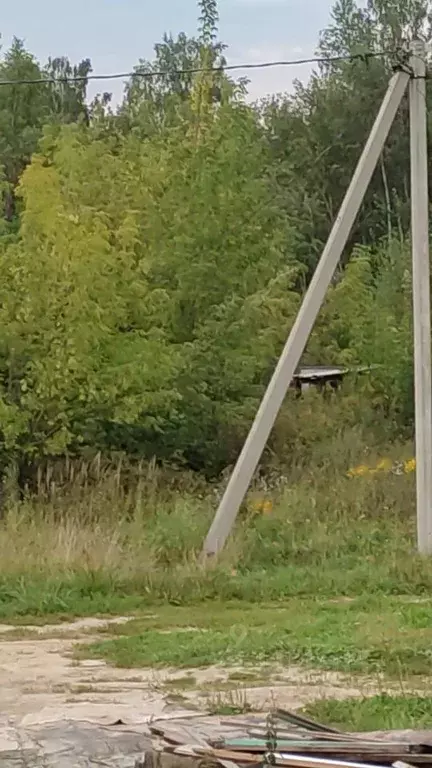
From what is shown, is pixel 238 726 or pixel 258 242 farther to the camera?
pixel 258 242

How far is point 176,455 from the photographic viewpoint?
52.7ft

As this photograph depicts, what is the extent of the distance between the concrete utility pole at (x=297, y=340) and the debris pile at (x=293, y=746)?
21.5 feet

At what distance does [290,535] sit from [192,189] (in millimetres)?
6014

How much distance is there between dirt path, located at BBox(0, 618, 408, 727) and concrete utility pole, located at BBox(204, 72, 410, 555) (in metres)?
3.41

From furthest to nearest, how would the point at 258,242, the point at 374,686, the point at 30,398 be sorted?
the point at 258,242 < the point at 30,398 < the point at 374,686

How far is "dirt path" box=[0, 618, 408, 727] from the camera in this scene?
20.9 ft

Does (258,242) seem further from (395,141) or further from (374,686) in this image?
(395,141)

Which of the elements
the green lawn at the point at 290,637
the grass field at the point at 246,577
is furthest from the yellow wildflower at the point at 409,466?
the green lawn at the point at 290,637

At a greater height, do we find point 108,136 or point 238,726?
point 108,136

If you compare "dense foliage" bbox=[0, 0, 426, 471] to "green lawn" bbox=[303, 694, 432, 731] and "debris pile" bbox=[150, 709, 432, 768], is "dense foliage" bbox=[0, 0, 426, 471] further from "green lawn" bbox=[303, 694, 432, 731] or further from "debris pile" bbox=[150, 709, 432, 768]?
"debris pile" bbox=[150, 709, 432, 768]

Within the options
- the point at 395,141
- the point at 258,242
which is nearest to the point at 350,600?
the point at 258,242

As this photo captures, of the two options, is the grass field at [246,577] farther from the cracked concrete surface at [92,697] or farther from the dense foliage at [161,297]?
the dense foliage at [161,297]

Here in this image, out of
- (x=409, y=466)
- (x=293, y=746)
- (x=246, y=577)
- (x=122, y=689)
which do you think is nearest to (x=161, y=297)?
(x=409, y=466)

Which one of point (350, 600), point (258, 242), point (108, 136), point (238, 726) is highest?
point (108, 136)
